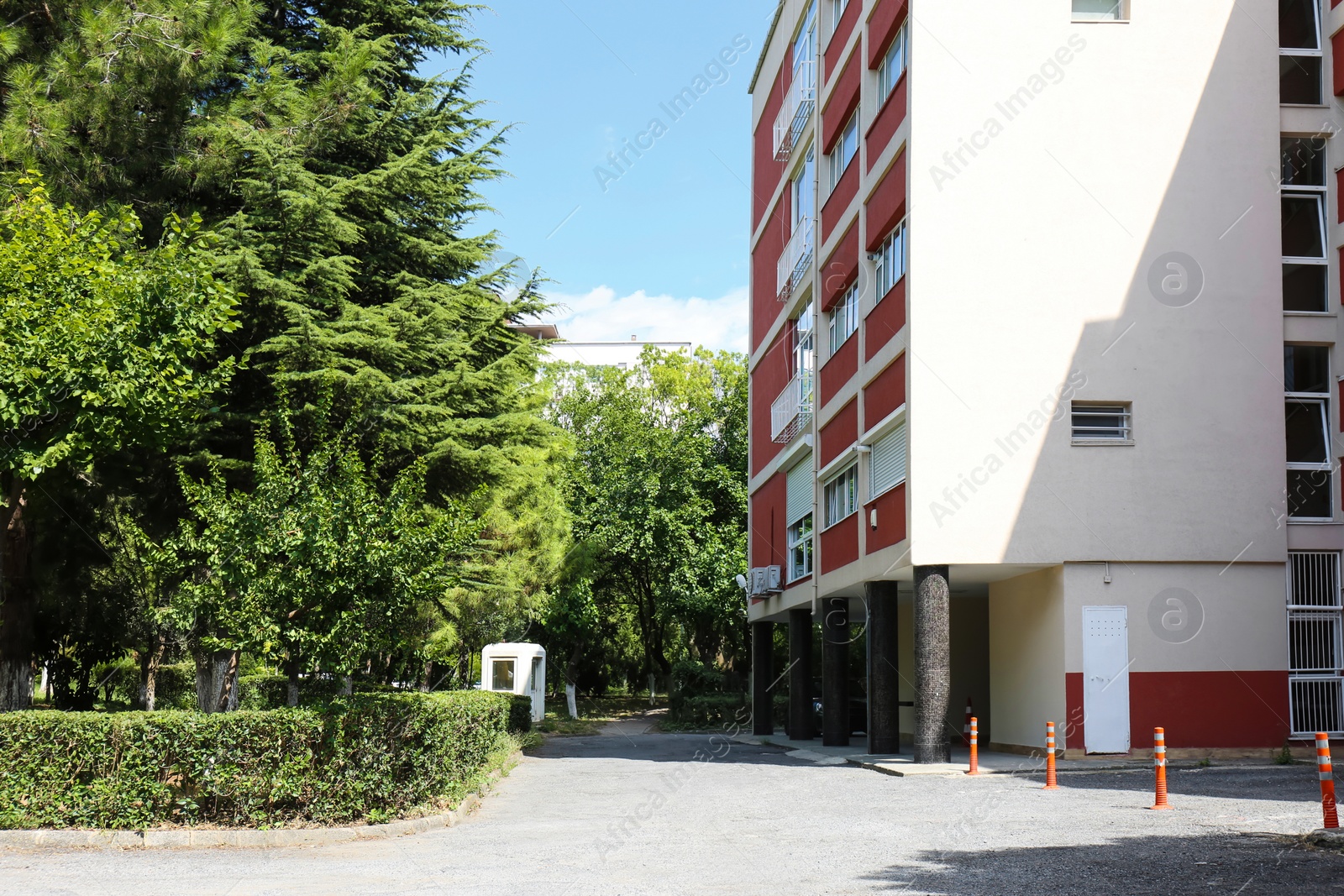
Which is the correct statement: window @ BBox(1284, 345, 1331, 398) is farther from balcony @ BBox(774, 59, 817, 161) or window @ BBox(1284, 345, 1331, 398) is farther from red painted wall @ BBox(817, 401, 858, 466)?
balcony @ BBox(774, 59, 817, 161)

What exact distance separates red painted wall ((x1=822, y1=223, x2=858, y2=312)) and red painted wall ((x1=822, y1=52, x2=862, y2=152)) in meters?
1.74

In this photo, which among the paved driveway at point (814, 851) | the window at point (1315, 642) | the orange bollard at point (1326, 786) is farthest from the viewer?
the window at point (1315, 642)

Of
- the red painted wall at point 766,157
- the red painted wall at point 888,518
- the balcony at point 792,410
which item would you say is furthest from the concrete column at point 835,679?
the red painted wall at point 766,157

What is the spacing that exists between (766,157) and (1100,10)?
15.9m

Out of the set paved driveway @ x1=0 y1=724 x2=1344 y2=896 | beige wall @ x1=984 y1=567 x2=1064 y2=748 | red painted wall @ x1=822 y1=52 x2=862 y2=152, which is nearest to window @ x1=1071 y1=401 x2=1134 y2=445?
beige wall @ x1=984 y1=567 x2=1064 y2=748

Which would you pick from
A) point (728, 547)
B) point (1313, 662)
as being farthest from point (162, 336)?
point (728, 547)

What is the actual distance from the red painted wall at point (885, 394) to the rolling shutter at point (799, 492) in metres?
4.90

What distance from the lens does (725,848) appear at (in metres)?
10.7

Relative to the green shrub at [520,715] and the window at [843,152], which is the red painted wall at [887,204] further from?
the green shrub at [520,715]

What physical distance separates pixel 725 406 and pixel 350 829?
3993 centimetres

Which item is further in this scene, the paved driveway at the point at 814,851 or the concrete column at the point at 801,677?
the concrete column at the point at 801,677

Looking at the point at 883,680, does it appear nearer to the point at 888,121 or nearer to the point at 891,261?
the point at 891,261

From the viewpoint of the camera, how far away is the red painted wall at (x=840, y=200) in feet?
80.7

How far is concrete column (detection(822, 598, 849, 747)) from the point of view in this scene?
86.0 feet
